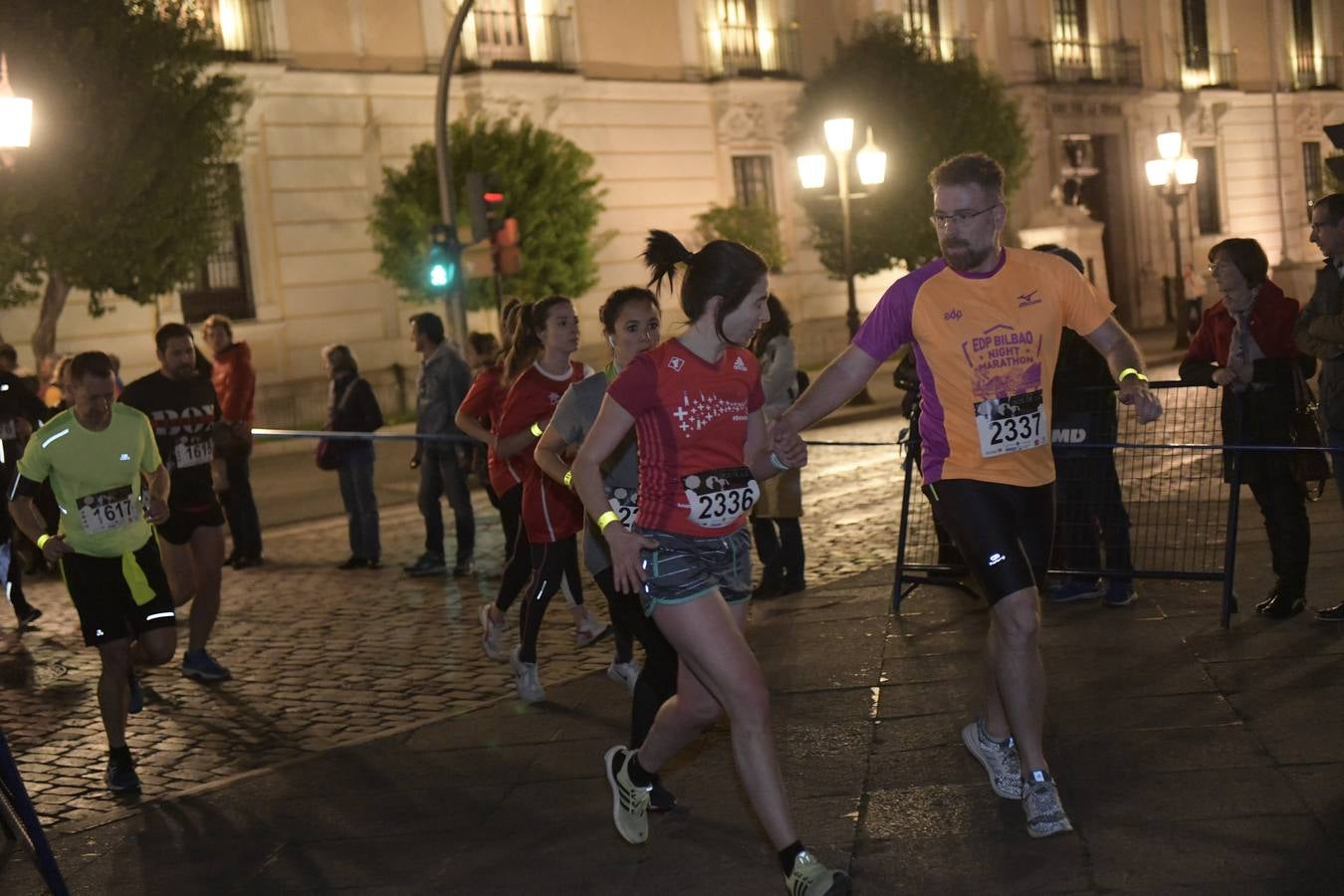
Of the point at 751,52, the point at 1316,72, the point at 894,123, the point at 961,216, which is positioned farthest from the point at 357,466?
the point at 1316,72

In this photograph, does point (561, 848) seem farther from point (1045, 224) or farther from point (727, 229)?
point (1045, 224)

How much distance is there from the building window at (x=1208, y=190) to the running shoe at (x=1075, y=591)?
39.5 m

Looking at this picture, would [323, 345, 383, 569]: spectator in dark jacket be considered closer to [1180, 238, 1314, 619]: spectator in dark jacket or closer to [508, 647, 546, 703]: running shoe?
[508, 647, 546, 703]: running shoe

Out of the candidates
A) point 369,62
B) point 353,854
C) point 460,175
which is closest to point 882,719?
point 353,854

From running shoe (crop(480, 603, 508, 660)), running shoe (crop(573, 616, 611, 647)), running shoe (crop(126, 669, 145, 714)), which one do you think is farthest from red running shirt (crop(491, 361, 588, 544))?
running shoe (crop(126, 669, 145, 714))

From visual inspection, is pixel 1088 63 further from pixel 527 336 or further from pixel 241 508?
pixel 527 336

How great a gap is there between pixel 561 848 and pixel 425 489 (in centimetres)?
731

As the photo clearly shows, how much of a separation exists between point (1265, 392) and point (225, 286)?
20.6 m

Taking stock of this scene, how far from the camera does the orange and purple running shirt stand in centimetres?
538

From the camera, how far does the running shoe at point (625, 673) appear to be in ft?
25.8

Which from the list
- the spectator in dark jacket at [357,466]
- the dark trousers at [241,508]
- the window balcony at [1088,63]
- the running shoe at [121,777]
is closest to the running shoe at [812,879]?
the running shoe at [121,777]

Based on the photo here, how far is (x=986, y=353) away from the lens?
5391 millimetres

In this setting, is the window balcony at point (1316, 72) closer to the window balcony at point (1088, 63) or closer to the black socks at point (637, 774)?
the window balcony at point (1088, 63)

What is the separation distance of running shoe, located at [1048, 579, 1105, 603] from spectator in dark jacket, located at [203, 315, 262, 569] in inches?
263
